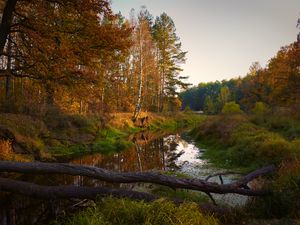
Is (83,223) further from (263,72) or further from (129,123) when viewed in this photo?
(263,72)

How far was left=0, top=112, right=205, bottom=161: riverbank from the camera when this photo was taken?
13359 millimetres

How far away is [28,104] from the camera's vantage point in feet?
55.5

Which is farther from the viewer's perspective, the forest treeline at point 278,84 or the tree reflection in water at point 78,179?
the forest treeline at point 278,84

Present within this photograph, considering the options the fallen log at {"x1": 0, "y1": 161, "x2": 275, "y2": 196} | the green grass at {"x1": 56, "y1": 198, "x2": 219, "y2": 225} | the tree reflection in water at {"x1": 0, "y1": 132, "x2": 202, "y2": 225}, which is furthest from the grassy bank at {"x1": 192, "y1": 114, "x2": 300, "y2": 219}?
the tree reflection in water at {"x1": 0, "y1": 132, "x2": 202, "y2": 225}

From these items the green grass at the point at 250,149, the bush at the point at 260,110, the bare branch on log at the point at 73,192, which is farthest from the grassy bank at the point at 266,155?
the bare branch on log at the point at 73,192

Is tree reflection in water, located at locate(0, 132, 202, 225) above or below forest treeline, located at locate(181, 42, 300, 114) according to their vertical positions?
below

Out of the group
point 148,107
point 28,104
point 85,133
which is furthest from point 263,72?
point 28,104

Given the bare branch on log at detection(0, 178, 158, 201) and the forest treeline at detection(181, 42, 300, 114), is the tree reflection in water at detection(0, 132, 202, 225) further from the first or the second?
the forest treeline at detection(181, 42, 300, 114)

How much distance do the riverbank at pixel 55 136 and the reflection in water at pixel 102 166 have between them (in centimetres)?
139

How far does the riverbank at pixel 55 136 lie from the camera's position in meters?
13.4

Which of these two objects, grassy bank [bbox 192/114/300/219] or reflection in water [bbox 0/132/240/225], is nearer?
grassy bank [bbox 192/114/300/219]

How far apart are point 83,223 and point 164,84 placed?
4638 cm

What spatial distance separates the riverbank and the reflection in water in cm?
139

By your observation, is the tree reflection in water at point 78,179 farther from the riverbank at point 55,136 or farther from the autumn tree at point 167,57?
the autumn tree at point 167,57
